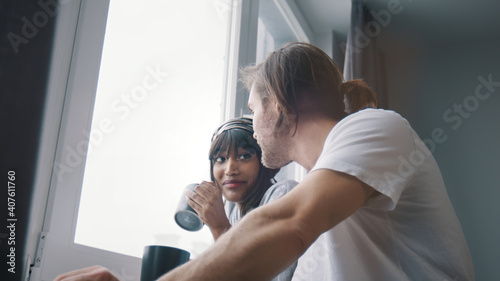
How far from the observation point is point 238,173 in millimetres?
1228

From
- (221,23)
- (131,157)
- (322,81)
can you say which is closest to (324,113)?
(322,81)

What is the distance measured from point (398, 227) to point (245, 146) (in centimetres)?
58

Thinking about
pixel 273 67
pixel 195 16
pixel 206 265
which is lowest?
pixel 206 265

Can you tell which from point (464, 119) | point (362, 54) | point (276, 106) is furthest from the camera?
point (464, 119)

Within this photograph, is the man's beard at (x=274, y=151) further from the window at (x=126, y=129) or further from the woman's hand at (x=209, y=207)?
the window at (x=126, y=129)

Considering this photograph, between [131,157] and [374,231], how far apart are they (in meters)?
0.72

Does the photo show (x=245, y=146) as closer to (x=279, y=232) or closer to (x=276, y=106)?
(x=276, y=106)

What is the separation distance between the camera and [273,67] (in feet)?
3.42

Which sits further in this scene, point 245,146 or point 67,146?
point 245,146

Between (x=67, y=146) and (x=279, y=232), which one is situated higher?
(x=67, y=146)

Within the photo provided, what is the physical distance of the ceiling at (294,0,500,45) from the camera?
2.73m

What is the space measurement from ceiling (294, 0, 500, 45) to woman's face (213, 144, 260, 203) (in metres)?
1.64

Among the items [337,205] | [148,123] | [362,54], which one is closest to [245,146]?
[148,123]

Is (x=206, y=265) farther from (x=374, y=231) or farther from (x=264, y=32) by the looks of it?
(x=264, y=32)
